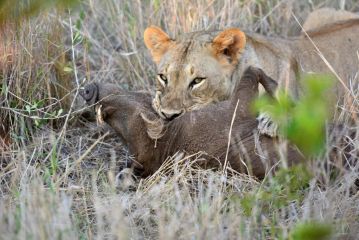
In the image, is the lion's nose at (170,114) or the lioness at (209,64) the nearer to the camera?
the lion's nose at (170,114)

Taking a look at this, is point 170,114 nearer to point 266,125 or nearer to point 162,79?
point 162,79

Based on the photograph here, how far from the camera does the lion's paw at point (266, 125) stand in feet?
11.1

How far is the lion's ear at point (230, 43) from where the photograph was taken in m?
4.22

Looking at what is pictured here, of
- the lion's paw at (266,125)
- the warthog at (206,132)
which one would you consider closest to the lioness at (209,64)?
the warthog at (206,132)

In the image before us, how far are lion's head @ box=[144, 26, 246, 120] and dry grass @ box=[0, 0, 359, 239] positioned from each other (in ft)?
1.51

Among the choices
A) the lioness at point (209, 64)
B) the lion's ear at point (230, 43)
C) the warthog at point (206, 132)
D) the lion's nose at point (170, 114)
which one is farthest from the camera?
the lion's ear at point (230, 43)

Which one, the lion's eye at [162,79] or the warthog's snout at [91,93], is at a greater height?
the warthog's snout at [91,93]

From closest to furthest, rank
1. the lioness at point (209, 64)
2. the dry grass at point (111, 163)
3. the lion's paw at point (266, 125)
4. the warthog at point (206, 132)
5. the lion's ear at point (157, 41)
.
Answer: the dry grass at point (111, 163)
the lion's paw at point (266, 125)
the warthog at point (206, 132)
the lioness at point (209, 64)
the lion's ear at point (157, 41)

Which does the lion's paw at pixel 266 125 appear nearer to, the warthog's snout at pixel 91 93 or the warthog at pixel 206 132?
the warthog at pixel 206 132

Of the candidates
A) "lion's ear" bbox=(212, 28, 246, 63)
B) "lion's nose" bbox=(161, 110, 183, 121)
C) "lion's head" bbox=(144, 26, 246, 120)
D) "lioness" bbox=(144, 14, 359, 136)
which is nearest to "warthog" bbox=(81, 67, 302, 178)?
"lion's nose" bbox=(161, 110, 183, 121)

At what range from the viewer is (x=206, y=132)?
3.59 meters

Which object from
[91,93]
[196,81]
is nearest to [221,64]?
[196,81]

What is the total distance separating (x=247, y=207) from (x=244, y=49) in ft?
5.63

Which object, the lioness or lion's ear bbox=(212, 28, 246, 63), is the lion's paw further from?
lion's ear bbox=(212, 28, 246, 63)
